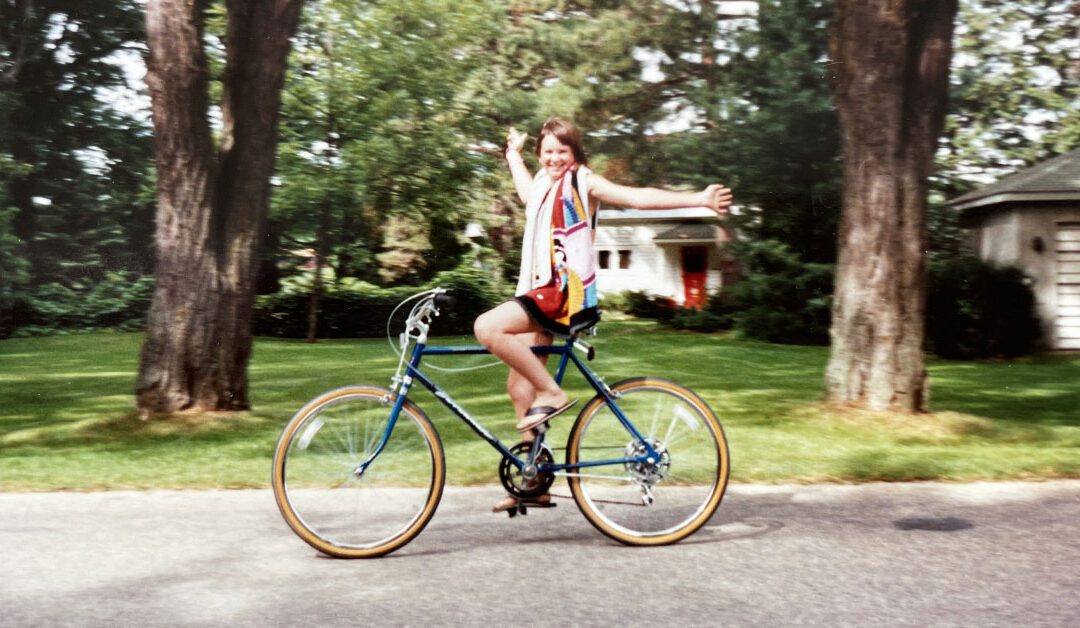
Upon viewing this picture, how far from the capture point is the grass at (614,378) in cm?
752

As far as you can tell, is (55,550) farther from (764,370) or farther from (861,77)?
(764,370)

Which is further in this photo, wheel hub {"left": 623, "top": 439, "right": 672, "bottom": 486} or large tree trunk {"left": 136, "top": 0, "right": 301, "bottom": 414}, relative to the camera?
large tree trunk {"left": 136, "top": 0, "right": 301, "bottom": 414}

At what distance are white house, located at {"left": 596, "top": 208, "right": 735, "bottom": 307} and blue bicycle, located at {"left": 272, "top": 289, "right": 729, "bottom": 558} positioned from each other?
34670 millimetres

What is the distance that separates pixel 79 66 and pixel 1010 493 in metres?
32.2

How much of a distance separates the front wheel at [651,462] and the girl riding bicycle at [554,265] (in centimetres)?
25

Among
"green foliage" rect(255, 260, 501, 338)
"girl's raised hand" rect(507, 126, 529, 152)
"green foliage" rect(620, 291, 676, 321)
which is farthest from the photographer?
"green foliage" rect(620, 291, 676, 321)

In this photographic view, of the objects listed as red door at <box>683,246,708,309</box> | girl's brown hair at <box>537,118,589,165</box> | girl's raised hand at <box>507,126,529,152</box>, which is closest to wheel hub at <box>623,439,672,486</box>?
girl's brown hair at <box>537,118,589,165</box>

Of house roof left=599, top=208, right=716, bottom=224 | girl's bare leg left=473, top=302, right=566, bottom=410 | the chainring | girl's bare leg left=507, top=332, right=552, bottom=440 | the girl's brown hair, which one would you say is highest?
house roof left=599, top=208, right=716, bottom=224

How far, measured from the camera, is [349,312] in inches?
1166

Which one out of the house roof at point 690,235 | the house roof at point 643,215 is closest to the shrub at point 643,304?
the house roof at point 690,235

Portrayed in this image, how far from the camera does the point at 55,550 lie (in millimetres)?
5242

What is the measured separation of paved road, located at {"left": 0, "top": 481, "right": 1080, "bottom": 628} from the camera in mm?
→ 4227

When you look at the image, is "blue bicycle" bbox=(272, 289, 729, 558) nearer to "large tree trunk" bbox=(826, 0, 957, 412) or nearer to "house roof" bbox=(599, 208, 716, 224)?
"large tree trunk" bbox=(826, 0, 957, 412)

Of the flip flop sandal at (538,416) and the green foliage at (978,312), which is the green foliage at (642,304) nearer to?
the green foliage at (978,312)
